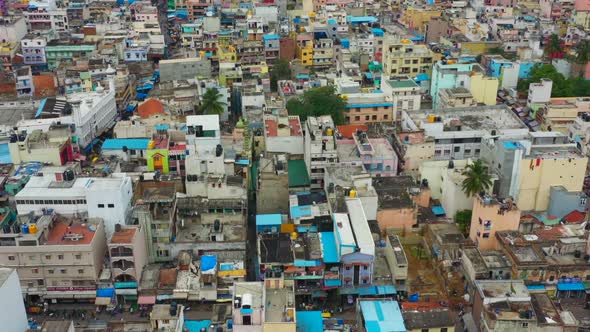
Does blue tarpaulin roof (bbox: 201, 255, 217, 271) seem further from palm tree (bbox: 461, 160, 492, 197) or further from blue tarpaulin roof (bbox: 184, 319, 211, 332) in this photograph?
palm tree (bbox: 461, 160, 492, 197)

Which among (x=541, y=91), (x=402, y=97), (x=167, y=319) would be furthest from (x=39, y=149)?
(x=541, y=91)

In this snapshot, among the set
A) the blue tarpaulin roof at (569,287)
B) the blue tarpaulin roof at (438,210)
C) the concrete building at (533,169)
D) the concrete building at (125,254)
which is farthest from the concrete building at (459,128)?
the concrete building at (125,254)

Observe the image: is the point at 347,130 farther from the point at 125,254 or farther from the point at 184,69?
the point at 184,69

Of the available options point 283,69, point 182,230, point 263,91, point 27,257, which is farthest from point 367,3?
point 27,257

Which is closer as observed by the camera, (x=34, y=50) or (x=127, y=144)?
(x=127, y=144)

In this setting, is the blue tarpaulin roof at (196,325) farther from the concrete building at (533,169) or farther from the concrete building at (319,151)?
the concrete building at (533,169)

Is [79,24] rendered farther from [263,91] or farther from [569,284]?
[569,284]

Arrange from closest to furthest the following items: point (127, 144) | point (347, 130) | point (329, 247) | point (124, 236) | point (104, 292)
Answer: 1. point (124, 236)
2. point (104, 292)
3. point (329, 247)
4. point (127, 144)
5. point (347, 130)
